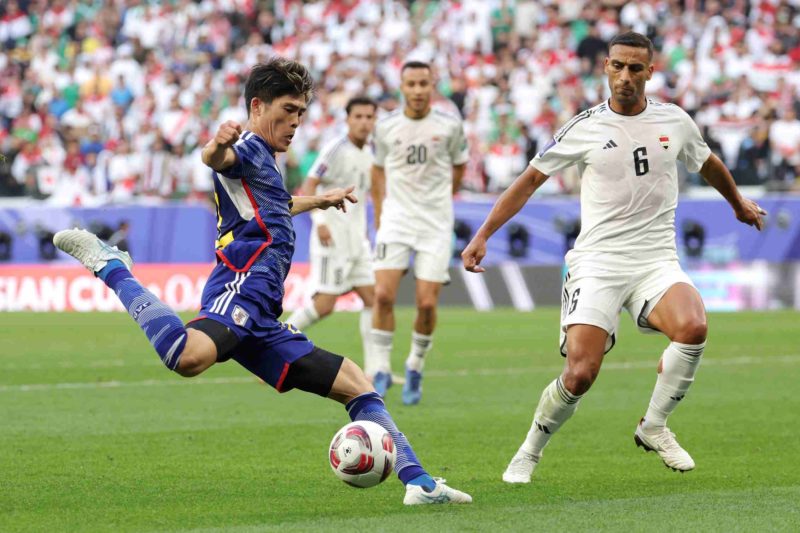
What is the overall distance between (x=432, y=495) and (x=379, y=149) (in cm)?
588

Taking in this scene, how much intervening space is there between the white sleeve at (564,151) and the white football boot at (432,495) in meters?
1.92

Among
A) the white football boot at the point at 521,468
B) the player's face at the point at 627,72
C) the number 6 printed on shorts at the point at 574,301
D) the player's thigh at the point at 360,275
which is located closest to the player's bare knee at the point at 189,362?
the white football boot at the point at 521,468

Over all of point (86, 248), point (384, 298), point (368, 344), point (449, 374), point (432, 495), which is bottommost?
point (449, 374)

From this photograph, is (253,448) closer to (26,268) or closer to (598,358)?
(598,358)

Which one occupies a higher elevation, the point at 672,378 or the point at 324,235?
the point at 672,378

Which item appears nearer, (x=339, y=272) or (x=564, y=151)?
(x=564, y=151)

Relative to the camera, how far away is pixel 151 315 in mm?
6312

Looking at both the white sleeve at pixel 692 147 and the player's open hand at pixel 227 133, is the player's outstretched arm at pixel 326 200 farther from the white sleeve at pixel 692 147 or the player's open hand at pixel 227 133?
the white sleeve at pixel 692 147

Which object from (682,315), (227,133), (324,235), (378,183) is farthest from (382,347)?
(227,133)

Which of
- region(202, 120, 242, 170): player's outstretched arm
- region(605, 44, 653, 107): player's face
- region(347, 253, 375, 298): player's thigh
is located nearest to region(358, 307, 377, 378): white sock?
region(347, 253, 375, 298): player's thigh

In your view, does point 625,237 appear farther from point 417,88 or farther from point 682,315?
point 417,88

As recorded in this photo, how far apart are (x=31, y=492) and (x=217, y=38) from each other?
81.8 ft

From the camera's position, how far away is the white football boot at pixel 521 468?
7297 millimetres

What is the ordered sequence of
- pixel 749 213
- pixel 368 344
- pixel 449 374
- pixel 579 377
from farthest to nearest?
pixel 449 374
pixel 368 344
pixel 749 213
pixel 579 377
